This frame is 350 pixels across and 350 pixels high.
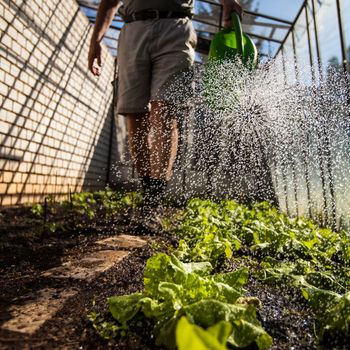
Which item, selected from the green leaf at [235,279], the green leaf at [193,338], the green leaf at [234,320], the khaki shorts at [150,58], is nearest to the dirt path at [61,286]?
the green leaf at [234,320]

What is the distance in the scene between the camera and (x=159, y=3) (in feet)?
8.27

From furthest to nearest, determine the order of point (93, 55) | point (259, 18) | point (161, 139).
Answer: point (259, 18)
point (93, 55)
point (161, 139)

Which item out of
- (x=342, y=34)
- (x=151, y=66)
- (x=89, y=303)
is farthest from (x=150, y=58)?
(x=89, y=303)

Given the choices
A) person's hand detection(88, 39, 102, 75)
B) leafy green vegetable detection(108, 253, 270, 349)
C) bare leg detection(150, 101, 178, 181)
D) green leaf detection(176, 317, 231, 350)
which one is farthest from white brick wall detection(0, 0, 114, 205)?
green leaf detection(176, 317, 231, 350)

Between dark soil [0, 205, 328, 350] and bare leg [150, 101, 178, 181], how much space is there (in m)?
0.87

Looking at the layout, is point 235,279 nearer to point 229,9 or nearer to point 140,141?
point 140,141

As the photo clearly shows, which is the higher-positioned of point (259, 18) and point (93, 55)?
point (259, 18)

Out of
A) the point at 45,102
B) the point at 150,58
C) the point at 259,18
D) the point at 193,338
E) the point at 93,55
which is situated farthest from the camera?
the point at 259,18

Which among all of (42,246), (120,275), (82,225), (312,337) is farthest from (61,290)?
(82,225)

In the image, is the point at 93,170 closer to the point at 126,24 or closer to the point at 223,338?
the point at 126,24

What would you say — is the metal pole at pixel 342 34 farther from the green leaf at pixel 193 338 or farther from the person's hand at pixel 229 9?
the green leaf at pixel 193 338

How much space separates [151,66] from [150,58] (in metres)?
0.06

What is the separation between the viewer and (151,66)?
8.75 ft

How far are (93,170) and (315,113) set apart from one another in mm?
4016
